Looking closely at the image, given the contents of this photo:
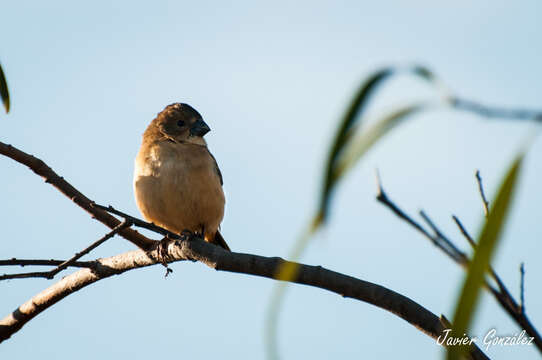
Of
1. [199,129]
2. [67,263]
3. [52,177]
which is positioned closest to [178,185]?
[199,129]

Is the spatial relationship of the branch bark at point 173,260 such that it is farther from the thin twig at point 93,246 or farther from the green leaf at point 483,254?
the green leaf at point 483,254

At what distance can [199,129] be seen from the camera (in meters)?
8.66

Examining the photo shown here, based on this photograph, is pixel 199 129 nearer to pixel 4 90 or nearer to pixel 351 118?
pixel 4 90

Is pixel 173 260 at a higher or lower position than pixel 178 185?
lower

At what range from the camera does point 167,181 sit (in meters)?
7.50

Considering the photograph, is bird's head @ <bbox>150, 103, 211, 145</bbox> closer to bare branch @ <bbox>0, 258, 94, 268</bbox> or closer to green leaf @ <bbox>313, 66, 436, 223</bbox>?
bare branch @ <bbox>0, 258, 94, 268</bbox>

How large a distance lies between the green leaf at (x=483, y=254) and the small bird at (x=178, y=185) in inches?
246

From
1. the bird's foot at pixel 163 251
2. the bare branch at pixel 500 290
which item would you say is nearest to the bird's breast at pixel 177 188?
the bird's foot at pixel 163 251

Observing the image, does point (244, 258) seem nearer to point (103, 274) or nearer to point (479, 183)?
point (103, 274)

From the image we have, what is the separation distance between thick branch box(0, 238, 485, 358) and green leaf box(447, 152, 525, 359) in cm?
204

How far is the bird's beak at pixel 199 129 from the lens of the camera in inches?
340

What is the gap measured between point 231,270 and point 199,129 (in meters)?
4.49

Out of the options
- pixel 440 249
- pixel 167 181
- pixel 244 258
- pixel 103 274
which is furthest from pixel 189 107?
Result: pixel 440 249

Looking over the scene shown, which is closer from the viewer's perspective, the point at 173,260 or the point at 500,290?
the point at 500,290
